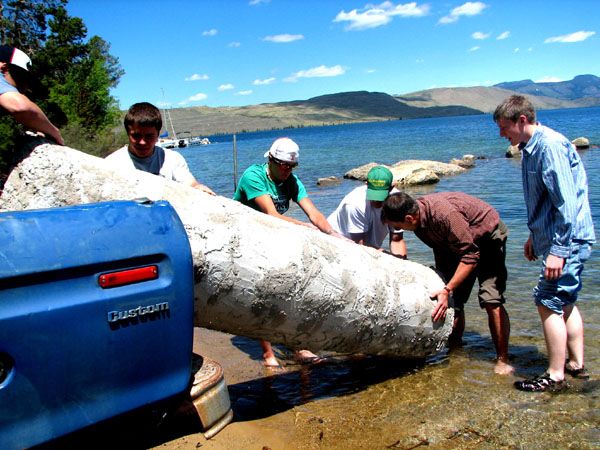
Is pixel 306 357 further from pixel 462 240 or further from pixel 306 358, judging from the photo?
pixel 462 240

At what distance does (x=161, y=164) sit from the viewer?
14.2ft

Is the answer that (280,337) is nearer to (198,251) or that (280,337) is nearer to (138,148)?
(198,251)

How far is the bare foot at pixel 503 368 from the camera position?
4766 mm

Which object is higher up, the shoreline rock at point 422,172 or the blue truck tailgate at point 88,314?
the blue truck tailgate at point 88,314

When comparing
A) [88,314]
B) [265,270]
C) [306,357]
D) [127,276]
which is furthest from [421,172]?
[88,314]

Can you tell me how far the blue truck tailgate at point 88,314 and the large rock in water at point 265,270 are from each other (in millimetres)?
438

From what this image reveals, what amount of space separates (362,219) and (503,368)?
69.1 inches

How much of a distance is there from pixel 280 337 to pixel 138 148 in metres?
1.76

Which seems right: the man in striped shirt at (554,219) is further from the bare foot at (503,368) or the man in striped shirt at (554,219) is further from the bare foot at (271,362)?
the bare foot at (271,362)

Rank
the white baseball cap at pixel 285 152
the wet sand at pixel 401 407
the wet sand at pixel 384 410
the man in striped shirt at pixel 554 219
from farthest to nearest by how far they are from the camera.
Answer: the white baseball cap at pixel 285 152, the man in striped shirt at pixel 554 219, the wet sand at pixel 401 407, the wet sand at pixel 384 410

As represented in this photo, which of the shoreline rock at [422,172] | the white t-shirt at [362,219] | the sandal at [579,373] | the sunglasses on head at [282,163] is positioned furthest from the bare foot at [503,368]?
the shoreline rock at [422,172]

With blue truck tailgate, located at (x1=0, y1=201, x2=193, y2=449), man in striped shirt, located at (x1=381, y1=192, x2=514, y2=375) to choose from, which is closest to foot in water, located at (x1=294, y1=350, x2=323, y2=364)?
man in striped shirt, located at (x1=381, y1=192, x2=514, y2=375)

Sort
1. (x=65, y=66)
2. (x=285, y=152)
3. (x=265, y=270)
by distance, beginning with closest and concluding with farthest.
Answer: (x=265, y=270)
(x=285, y=152)
(x=65, y=66)

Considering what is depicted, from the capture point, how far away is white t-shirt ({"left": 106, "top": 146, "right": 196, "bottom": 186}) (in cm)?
422
